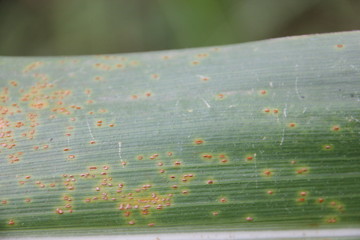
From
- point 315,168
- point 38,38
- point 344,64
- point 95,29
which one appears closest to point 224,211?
point 315,168

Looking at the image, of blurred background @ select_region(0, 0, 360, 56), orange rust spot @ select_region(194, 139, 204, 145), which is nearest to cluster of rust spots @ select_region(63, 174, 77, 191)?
orange rust spot @ select_region(194, 139, 204, 145)

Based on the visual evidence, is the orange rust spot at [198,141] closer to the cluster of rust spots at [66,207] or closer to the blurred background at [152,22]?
the cluster of rust spots at [66,207]

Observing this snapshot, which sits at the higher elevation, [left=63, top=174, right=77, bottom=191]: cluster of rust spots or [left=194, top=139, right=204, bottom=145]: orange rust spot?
[left=194, top=139, right=204, bottom=145]: orange rust spot

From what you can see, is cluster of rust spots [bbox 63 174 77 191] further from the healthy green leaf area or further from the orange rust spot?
the orange rust spot

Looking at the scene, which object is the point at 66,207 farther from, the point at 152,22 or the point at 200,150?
the point at 152,22

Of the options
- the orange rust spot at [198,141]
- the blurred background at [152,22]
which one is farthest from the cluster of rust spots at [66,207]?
the blurred background at [152,22]

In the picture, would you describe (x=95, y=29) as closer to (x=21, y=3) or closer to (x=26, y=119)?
(x=21, y=3)

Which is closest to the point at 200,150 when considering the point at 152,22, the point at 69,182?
the point at 69,182
